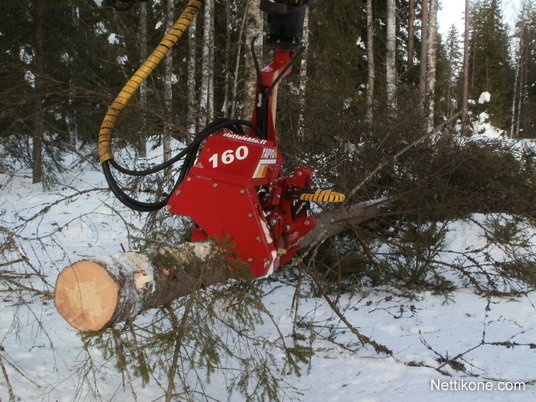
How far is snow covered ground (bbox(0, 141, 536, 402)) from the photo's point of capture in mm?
3248

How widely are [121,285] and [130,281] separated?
66 millimetres

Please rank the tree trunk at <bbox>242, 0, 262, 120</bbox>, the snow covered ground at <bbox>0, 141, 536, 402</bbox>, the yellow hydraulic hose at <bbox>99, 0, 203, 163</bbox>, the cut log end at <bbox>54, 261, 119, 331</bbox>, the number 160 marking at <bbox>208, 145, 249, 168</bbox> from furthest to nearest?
the tree trunk at <bbox>242, 0, 262, 120</bbox> → the snow covered ground at <bbox>0, 141, 536, 402</bbox> → the yellow hydraulic hose at <bbox>99, 0, 203, 163</bbox> → the number 160 marking at <bbox>208, 145, 249, 168</bbox> → the cut log end at <bbox>54, 261, 119, 331</bbox>

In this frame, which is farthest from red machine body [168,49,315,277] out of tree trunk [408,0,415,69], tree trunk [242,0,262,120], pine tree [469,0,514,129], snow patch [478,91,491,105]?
pine tree [469,0,514,129]

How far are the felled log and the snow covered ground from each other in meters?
0.30

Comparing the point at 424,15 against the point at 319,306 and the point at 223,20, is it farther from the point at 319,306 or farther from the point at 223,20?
the point at 319,306

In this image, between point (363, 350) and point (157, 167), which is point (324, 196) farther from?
point (363, 350)

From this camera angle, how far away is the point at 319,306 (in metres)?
4.82

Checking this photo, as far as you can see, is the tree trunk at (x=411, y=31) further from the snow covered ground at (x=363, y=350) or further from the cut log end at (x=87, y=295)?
the cut log end at (x=87, y=295)

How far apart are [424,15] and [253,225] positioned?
1571 cm

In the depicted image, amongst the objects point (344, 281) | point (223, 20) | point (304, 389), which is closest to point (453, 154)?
point (344, 281)

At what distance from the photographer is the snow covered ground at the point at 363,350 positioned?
3.25 m

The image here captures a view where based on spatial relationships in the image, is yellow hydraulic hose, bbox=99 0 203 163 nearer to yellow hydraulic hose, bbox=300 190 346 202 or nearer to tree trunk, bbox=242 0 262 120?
yellow hydraulic hose, bbox=300 190 346 202

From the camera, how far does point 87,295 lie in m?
2.02

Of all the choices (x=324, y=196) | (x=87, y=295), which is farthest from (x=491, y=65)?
(x=87, y=295)
